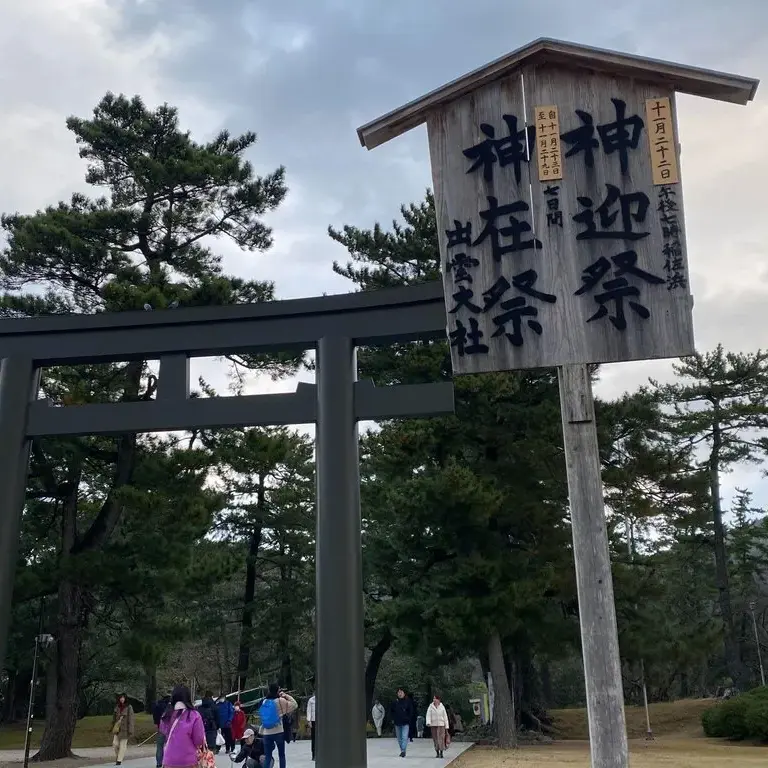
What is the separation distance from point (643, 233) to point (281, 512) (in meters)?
25.8

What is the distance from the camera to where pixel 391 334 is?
8.16 meters

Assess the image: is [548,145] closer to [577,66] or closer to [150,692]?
[577,66]

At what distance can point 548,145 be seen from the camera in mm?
7176

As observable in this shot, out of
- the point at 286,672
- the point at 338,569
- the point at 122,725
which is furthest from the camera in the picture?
the point at 286,672

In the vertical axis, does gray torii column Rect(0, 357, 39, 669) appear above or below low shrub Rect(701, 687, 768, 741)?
above

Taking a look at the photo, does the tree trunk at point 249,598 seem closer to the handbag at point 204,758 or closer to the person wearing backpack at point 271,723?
the person wearing backpack at point 271,723

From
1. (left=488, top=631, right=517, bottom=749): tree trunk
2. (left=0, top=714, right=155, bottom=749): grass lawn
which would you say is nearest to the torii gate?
(left=488, top=631, right=517, bottom=749): tree trunk

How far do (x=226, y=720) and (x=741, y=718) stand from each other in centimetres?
1448

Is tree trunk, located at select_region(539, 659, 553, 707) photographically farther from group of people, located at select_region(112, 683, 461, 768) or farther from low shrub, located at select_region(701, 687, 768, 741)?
group of people, located at select_region(112, 683, 461, 768)

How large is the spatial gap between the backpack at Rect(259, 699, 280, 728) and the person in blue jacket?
6.42 meters

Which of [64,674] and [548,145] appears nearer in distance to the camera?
[548,145]

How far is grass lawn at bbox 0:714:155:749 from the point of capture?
24172 mm

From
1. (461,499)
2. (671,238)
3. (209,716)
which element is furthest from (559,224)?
(209,716)

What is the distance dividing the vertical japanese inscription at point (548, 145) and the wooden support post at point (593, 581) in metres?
1.90
